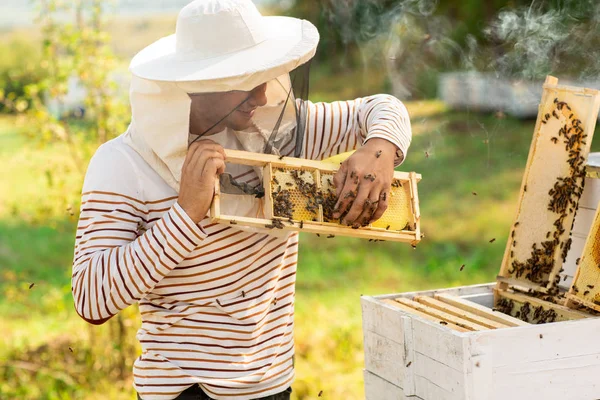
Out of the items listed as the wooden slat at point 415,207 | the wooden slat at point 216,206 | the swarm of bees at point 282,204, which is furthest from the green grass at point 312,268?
the wooden slat at point 216,206

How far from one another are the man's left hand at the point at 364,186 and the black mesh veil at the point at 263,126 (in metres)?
0.20

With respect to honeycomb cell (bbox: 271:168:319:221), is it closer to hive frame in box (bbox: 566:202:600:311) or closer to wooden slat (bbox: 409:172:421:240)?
wooden slat (bbox: 409:172:421:240)

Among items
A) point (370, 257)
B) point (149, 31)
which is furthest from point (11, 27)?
point (370, 257)

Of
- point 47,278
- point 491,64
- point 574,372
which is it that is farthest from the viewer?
point 47,278

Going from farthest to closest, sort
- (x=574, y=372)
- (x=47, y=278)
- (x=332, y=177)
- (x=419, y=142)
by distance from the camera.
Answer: (x=419, y=142), (x=47, y=278), (x=332, y=177), (x=574, y=372)

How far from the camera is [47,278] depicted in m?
6.48

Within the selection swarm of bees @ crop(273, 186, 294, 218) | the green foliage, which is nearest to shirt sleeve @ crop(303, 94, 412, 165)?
swarm of bees @ crop(273, 186, 294, 218)

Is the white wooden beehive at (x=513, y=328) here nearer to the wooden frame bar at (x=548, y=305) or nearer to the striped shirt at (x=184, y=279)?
the wooden frame bar at (x=548, y=305)

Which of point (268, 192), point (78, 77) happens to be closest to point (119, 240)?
point (268, 192)

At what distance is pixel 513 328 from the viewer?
73.9 inches

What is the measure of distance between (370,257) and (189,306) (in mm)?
5151

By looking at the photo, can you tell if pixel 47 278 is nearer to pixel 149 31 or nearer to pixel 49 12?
pixel 49 12

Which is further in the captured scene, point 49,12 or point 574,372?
point 49,12

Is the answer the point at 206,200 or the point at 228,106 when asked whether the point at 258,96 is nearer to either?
the point at 228,106
